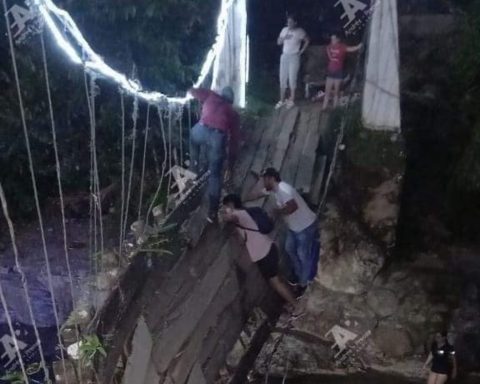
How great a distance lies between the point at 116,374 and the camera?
3.90 m

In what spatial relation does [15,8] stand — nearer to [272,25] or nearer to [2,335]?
[2,335]

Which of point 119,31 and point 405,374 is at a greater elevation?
point 119,31

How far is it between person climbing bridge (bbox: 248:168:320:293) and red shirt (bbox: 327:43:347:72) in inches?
108

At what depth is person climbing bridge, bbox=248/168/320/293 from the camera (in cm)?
543

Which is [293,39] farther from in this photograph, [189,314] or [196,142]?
[189,314]

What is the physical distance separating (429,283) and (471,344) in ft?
3.16

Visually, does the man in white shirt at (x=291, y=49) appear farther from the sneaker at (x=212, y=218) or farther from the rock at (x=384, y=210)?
the sneaker at (x=212, y=218)

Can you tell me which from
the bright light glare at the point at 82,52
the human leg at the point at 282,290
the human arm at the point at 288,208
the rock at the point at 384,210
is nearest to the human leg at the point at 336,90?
the rock at the point at 384,210

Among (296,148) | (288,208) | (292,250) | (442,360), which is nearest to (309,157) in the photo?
(296,148)

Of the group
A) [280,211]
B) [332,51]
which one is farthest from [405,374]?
[332,51]

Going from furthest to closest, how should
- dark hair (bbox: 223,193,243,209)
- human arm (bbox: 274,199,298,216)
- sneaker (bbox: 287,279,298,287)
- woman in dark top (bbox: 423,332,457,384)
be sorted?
woman in dark top (bbox: 423,332,457,384)
sneaker (bbox: 287,279,298,287)
human arm (bbox: 274,199,298,216)
dark hair (bbox: 223,193,243,209)

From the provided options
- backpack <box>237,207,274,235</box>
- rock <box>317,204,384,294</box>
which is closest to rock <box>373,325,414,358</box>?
rock <box>317,204,384,294</box>

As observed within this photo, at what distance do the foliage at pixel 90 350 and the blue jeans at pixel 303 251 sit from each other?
268cm

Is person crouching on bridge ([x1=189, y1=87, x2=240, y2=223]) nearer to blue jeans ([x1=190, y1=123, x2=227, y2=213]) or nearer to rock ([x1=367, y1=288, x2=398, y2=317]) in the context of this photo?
blue jeans ([x1=190, y1=123, x2=227, y2=213])
